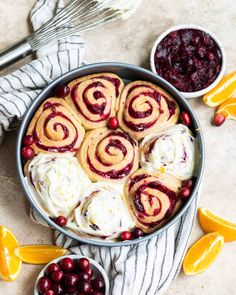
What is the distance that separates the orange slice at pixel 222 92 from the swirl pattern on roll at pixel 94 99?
361 mm

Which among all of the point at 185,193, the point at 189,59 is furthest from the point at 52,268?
the point at 189,59

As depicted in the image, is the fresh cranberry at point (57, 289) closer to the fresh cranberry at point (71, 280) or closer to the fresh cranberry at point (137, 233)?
the fresh cranberry at point (71, 280)

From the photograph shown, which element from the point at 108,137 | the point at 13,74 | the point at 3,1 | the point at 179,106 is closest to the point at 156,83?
the point at 179,106

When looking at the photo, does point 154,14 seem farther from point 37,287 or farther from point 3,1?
point 37,287

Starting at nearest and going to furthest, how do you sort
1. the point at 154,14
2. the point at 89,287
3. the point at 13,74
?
the point at 89,287, the point at 13,74, the point at 154,14

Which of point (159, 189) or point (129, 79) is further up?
point (129, 79)

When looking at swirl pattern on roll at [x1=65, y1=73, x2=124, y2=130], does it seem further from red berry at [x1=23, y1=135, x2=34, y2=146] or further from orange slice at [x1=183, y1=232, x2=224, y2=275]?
orange slice at [x1=183, y1=232, x2=224, y2=275]

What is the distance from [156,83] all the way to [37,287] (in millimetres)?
817

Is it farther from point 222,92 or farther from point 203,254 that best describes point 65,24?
point 203,254

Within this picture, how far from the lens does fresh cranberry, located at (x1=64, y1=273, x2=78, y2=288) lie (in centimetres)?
232

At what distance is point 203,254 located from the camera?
246 centimetres

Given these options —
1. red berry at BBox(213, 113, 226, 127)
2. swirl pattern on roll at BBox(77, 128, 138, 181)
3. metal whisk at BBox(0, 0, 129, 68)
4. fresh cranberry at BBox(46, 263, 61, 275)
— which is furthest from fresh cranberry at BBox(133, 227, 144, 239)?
metal whisk at BBox(0, 0, 129, 68)

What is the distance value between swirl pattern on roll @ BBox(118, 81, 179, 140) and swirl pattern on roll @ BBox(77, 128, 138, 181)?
6 centimetres

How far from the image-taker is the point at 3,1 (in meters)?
2.64
